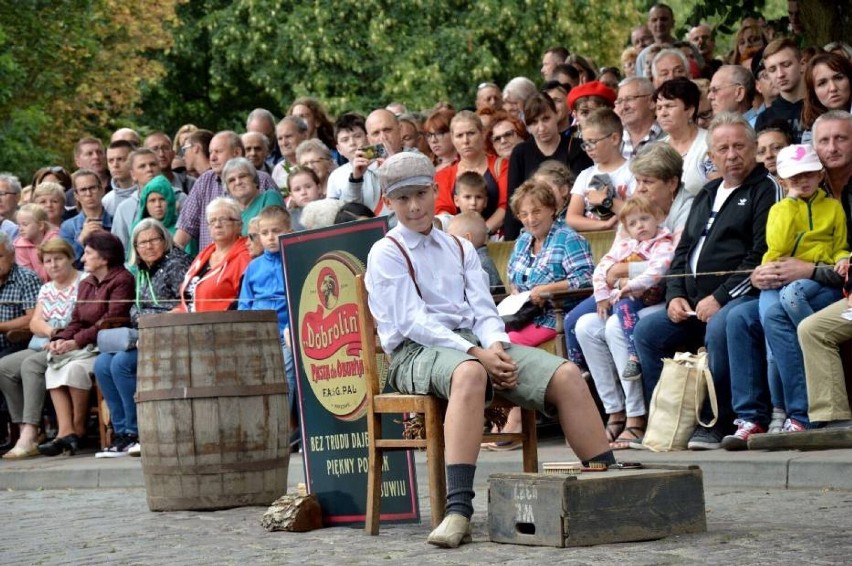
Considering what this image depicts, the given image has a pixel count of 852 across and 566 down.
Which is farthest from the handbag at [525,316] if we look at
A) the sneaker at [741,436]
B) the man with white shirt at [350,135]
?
the man with white shirt at [350,135]

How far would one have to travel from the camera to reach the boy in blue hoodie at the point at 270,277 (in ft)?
41.9

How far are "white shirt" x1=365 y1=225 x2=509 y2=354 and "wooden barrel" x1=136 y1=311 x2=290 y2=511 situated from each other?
1788mm

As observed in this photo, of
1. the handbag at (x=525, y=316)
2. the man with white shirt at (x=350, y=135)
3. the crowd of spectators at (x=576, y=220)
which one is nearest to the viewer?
the crowd of spectators at (x=576, y=220)

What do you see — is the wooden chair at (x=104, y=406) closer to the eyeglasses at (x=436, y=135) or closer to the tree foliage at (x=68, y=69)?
the eyeglasses at (x=436, y=135)

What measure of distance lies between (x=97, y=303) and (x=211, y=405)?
499 cm

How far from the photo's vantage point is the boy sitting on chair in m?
7.42

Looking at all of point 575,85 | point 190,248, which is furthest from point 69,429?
point 575,85

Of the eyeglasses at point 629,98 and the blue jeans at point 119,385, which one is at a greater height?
the eyeglasses at point 629,98

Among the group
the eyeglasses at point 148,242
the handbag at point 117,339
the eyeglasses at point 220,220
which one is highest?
the eyeglasses at point 220,220

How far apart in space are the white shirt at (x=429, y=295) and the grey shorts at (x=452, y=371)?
0.25 feet

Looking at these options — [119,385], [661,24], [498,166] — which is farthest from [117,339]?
[661,24]

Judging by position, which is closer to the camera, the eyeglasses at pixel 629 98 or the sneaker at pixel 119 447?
the eyeglasses at pixel 629 98

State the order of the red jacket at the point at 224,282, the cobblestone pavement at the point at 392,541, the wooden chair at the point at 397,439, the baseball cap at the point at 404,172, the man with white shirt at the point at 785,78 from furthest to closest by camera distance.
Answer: the red jacket at the point at 224,282 → the man with white shirt at the point at 785,78 → the baseball cap at the point at 404,172 → the wooden chair at the point at 397,439 → the cobblestone pavement at the point at 392,541

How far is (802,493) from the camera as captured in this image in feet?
29.2
